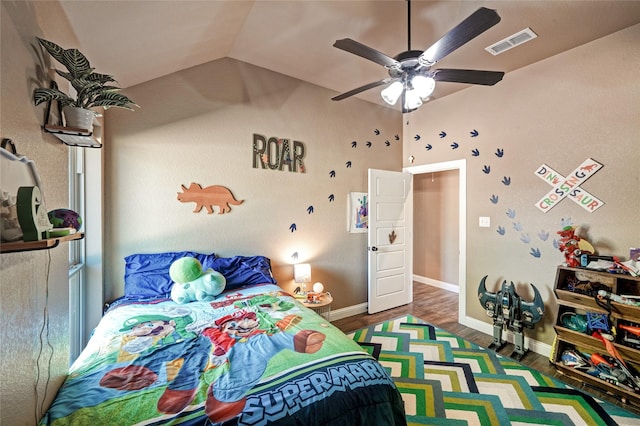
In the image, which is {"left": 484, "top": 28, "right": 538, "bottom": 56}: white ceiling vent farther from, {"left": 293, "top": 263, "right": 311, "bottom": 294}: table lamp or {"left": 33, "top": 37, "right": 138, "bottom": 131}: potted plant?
{"left": 33, "top": 37, "right": 138, "bottom": 131}: potted plant

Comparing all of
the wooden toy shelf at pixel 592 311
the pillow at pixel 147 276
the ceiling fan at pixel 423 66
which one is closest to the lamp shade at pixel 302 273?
the pillow at pixel 147 276

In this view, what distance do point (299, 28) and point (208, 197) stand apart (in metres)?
1.75

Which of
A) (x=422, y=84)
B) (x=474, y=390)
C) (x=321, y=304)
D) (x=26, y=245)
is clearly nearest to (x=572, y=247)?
(x=474, y=390)

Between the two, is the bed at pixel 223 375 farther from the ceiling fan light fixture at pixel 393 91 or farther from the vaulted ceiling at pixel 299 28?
the vaulted ceiling at pixel 299 28

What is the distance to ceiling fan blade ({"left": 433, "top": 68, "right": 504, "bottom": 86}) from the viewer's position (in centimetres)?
167

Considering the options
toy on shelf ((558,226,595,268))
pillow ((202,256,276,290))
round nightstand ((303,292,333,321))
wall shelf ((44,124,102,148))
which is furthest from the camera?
round nightstand ((303,292,333,321))

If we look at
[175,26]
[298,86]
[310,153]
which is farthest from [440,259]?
[175,26]

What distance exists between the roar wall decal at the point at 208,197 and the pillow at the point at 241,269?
20.3 inches

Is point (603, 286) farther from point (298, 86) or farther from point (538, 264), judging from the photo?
point (298, 86)

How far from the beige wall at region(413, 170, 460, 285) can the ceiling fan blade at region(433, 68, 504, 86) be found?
2973 millimetres

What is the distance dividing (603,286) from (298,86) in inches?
137

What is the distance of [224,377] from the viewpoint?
3.96 feet

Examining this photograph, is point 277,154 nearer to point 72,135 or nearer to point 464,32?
point 72,135

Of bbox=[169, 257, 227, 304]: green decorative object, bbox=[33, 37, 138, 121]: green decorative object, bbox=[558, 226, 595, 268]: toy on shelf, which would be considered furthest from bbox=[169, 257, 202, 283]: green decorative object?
bbox=[558, 226, 595, 268]: toy on shelf
